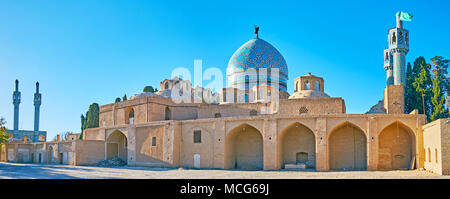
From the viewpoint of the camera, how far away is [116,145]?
106 ft

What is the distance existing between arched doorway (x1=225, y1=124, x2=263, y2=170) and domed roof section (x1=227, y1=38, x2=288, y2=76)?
31.9 ft

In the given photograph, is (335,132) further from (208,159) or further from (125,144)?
(125,144)

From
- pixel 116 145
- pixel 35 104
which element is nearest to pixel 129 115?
pixel 116 145

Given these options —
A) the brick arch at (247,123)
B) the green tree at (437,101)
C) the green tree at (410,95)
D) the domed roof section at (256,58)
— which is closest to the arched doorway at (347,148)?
the brick arch at (247,123)

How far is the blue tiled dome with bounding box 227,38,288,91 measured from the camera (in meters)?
35.1

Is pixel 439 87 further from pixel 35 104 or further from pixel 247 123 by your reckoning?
pixel 35 104

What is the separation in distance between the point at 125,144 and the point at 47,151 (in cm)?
859

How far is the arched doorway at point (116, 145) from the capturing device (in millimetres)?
31438

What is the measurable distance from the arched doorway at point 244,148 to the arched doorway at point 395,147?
736 centimetres

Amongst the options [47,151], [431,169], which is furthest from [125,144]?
[431,169]

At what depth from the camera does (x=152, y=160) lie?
27438mm

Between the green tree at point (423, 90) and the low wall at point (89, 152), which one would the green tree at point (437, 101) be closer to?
the green tree at point (423, 90)

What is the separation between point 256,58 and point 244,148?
11027mm

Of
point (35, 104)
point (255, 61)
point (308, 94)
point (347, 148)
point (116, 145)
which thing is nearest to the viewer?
point (347, 148)
